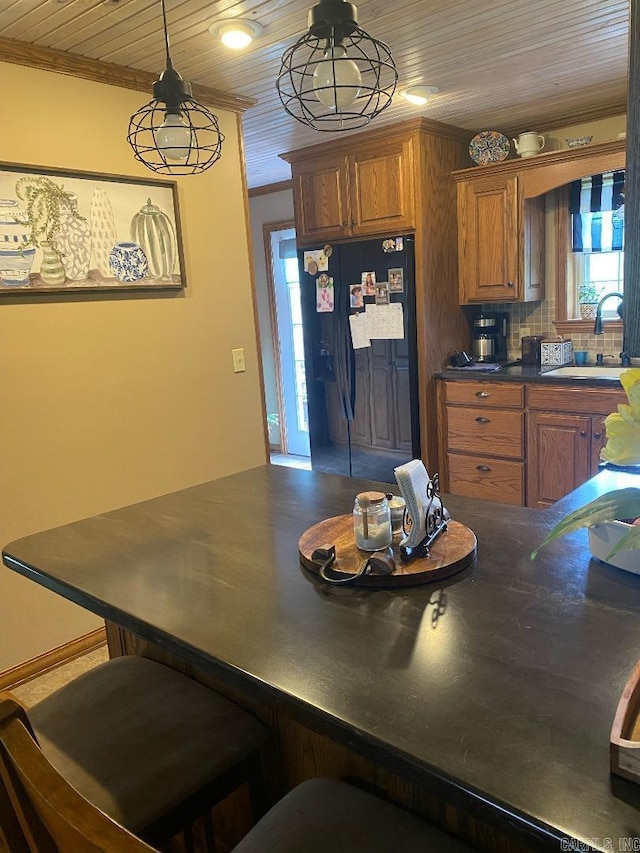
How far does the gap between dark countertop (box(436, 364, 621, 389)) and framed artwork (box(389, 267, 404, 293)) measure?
0.58 meters

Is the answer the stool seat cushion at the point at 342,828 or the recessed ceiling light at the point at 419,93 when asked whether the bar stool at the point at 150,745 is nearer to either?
the stool seat cushion at the point at 342,828

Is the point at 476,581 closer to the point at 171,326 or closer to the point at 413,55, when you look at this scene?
the point at 171,326

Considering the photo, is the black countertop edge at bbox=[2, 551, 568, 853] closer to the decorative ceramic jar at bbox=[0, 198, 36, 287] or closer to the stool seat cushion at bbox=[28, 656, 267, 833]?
the stool seat cushion at bbox=[28, 656, 267, 833]

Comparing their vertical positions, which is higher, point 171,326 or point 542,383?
point 171,326

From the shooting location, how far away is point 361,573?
4.09ft

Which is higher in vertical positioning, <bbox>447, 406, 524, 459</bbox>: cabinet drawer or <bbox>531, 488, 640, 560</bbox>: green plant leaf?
<bbox>531, 488, 640, 560</bbox>: green plant leaf

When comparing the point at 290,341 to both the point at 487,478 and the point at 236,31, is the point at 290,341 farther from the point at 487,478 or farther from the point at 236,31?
the point at 236,31

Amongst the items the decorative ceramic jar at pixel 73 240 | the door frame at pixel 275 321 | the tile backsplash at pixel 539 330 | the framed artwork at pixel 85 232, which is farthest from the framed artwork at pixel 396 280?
the decorative ceramic jar at pixel 73 240

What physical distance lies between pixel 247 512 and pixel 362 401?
2503 millimetres

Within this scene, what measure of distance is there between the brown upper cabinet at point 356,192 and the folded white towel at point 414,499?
109 inches

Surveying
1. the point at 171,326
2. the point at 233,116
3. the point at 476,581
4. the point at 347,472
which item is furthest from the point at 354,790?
the point at 347,472

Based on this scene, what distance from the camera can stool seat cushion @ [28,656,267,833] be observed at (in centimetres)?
110

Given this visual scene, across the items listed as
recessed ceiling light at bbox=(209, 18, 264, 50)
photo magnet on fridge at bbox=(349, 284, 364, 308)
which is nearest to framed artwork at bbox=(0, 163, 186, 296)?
recessed ceiling light at bbox=(209, 18, 264, 50)

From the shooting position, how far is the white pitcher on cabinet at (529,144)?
12.3ft
